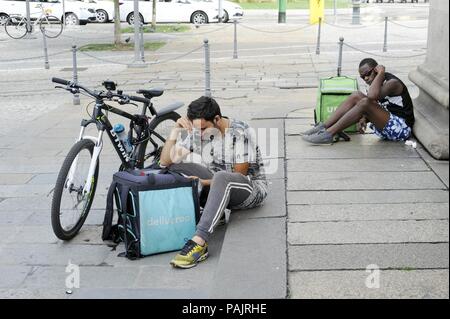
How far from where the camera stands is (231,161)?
191 inches

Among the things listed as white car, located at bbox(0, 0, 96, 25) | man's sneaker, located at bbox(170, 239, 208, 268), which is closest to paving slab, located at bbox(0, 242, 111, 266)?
man's sneaker, located at bbox(170, 239, 208, 268)

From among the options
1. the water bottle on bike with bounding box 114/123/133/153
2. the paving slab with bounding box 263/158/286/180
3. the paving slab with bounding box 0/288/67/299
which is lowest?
the paving slab with bounding box 0/288/67/299

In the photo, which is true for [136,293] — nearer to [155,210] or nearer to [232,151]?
[155,210]

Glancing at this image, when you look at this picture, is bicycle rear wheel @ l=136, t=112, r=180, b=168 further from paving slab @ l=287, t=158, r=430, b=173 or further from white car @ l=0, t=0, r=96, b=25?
white car @ l=0, t=0, r=96, b=25

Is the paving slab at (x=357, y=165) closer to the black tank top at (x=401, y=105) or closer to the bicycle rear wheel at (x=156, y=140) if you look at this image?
the black tank top at (x=401, y=105)

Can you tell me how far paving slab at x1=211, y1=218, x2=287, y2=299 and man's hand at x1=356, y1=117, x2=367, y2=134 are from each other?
2.41 metres

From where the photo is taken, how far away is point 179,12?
1143 inches

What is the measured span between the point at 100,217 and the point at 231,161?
141 centimetres

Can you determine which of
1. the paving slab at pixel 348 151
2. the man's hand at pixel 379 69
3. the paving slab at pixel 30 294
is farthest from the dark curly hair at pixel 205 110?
the man's hand at pixel 379 69

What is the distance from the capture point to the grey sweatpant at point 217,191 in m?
4.39

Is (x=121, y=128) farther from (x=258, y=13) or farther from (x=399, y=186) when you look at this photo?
(x=258, y=13)

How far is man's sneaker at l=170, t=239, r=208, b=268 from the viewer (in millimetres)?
4316

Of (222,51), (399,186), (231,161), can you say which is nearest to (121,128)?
(231,161)
